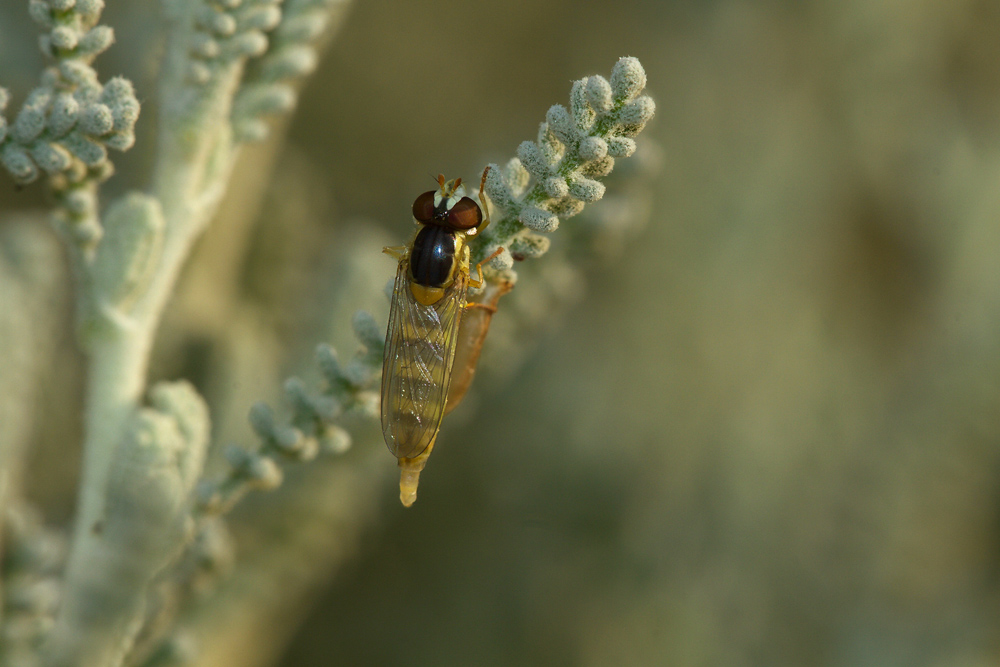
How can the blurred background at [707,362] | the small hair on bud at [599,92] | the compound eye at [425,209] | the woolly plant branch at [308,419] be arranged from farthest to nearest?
the blurred background at [707,362] < the compound eye at [425,209] < the woolly plant branch at [308,419] < the small hair on bud at [599,92]

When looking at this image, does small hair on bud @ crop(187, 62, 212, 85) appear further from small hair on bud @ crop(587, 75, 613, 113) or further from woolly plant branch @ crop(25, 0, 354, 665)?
small hair on bud @ crop(587, 75, 613, 113)

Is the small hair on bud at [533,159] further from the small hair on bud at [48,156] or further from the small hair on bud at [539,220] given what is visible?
the small hair on bud at [48,156]

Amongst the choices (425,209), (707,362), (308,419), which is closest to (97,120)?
(308,419)

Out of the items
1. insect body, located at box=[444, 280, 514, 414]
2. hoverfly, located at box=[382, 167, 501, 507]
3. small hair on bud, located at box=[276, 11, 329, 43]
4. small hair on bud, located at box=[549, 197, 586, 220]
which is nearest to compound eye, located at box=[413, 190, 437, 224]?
hoverfly, located at box=[382, 167, 501, 507]

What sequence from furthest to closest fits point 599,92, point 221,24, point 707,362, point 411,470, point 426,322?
point 707,362, point 426,322, point 411,470, point 221,24, point 599,92

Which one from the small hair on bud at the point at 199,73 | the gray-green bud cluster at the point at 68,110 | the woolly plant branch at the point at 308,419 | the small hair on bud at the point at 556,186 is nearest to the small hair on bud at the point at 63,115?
the gray-green bud cluster at the point at 68,110

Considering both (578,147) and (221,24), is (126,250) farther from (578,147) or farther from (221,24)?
(578,147)

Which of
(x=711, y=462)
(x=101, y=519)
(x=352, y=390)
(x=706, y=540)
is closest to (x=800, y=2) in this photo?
(x=711, y=462)

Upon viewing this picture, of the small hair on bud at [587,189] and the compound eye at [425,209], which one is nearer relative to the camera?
the small hair on bud at [587,189]
